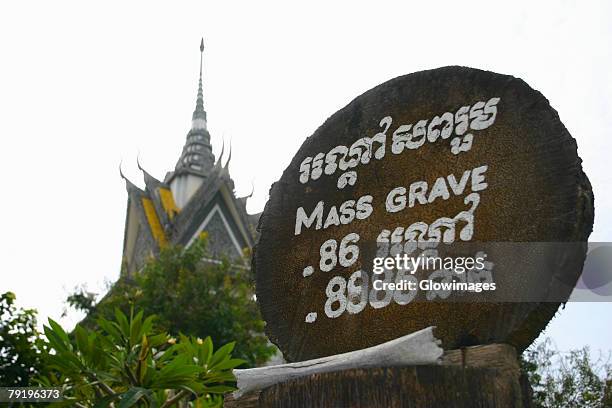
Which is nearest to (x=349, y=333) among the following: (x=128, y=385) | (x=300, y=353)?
(x=300, y=353)

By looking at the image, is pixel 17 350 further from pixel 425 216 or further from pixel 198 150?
pixel 198 150

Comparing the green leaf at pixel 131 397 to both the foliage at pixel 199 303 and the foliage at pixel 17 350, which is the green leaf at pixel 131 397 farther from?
the foliage at pixel 199 303

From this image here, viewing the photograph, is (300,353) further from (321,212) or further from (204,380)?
(204,380)

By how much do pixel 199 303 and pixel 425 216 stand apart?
401 inches

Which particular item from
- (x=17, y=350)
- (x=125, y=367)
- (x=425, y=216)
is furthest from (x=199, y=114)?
(x=425, y=216)

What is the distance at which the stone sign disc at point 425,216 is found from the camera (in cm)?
210

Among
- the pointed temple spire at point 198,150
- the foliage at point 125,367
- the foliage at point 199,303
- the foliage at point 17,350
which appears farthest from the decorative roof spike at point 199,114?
the foliage at point 125,367

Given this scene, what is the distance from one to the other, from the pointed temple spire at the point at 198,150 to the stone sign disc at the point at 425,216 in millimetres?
19328

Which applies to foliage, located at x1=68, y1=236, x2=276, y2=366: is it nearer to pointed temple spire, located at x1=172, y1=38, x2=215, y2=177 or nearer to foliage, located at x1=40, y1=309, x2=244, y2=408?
foliage, located at x1=40, y1=309, x2=244, y2=408

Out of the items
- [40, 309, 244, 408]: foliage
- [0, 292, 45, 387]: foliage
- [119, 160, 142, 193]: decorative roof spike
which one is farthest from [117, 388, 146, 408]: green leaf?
[119, 160, 142, 193]: decorative roof spike

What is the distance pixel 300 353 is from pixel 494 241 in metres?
0.78

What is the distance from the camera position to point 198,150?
23.5 m

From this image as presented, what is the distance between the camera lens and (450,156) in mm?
2389

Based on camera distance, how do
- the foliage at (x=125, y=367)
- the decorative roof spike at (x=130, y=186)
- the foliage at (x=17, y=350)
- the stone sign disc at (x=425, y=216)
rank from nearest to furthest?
the stone sign disc at (x=425, y=216) < the foliage at (x=125, y=367) < the foliage at (x=17, y=350) < the decorative roof spike at (x=130, y=186)
